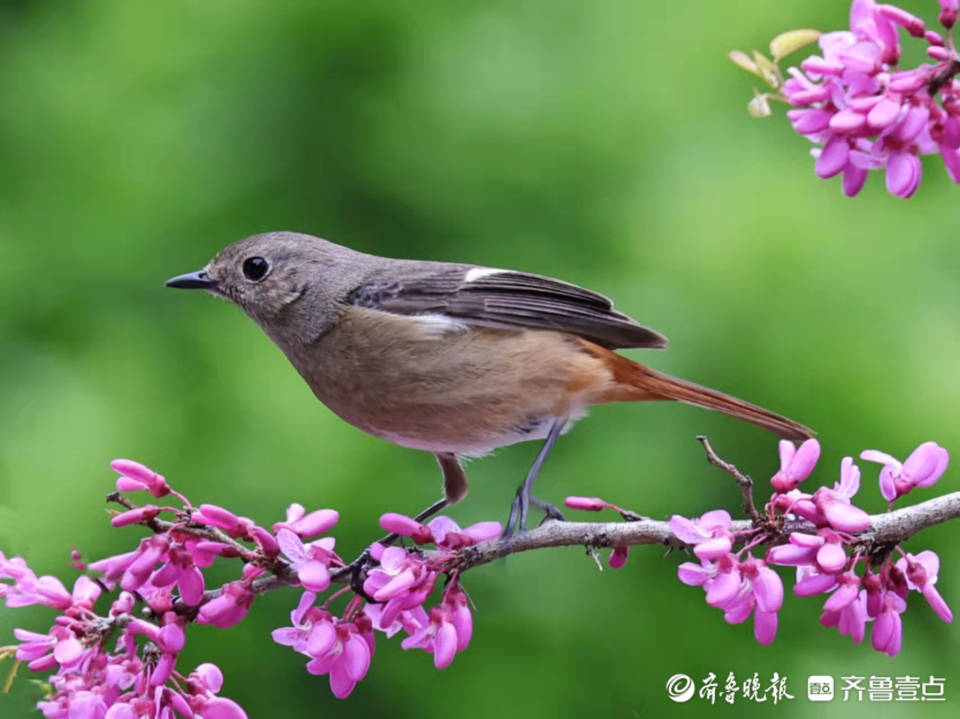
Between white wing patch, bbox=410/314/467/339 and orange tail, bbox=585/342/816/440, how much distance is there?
26 centimetres

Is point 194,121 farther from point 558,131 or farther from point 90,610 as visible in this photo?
point 90,610

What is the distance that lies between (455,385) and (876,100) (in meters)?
1.08

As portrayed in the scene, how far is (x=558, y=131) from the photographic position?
4176 mm

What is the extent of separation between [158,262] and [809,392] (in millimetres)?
2011

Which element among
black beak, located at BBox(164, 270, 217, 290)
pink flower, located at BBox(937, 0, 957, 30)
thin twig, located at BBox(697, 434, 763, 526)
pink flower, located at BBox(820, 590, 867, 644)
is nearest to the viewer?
pink flower, located at BBox(937, 0, 957, 30)

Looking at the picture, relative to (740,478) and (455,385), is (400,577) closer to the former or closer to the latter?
(740,478)

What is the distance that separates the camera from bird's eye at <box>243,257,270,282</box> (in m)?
2.52

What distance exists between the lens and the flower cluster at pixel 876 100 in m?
1.47

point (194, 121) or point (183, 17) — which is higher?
point (183, 17)

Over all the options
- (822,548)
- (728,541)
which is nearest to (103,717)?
(728,541)

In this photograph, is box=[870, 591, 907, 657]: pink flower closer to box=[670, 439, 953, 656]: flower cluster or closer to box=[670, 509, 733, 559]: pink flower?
box=[670, 439, 953, 656]: flower cluster

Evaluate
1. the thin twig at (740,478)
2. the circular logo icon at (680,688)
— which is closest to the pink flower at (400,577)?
the thin twig at (740,478)
